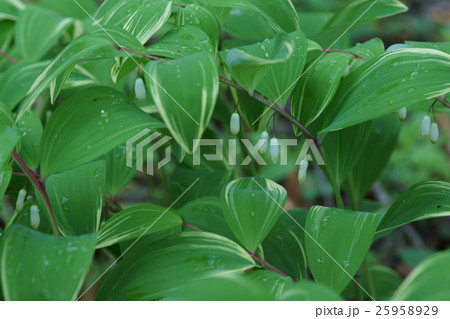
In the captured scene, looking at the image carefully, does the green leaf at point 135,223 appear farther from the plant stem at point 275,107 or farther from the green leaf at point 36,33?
the green leaf at point 36,33

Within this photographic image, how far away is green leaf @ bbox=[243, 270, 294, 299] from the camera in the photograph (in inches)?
36.5

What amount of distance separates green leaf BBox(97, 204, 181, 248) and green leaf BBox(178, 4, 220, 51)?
407 mm

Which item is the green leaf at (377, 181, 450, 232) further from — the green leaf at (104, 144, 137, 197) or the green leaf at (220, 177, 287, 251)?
the green leaf at (104, 144, 137, 197)

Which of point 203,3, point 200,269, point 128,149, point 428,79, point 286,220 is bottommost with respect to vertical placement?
point 286,220

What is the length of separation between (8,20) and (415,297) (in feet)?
5.50

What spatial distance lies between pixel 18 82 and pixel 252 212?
821 millimetres

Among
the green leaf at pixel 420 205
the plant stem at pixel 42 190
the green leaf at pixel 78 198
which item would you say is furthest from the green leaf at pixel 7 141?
the green leaf at pixel 420 205

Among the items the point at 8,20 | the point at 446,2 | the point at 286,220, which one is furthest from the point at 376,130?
the point at 446,2

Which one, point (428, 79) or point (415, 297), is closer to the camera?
point (415, 297)

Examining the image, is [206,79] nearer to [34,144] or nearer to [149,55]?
[149,55]

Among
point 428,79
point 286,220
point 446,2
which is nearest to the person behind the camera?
point 428,79

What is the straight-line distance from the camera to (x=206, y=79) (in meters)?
0.85

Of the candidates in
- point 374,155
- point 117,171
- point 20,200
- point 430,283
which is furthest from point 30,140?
point 374,155
